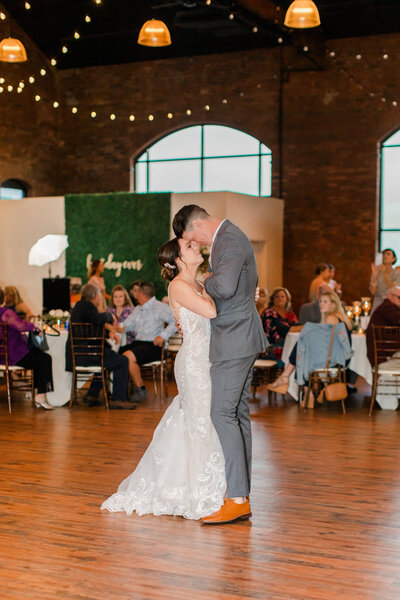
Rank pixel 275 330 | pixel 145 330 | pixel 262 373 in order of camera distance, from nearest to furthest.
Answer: pixel 145 330 < pixel 275 330 < pixel 262 373

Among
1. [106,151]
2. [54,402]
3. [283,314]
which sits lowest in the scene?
[54,402]

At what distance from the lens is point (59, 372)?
786 cm

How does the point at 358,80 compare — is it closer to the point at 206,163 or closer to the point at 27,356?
the point at 206,163

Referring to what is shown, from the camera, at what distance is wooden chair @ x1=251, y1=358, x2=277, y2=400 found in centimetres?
822

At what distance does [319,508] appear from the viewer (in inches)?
169

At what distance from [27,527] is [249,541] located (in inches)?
42.9

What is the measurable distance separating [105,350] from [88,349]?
0.67 feet

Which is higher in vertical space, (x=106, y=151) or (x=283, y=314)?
(x=106, y=151)

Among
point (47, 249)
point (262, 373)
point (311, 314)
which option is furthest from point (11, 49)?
point (262, 373)

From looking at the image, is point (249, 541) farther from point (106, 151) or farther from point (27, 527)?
point (106, 151)

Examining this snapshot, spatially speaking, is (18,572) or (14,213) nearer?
(18,572)

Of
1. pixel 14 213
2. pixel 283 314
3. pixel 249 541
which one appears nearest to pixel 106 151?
pixel 14 213

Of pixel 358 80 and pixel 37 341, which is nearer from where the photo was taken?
pixel 37 341

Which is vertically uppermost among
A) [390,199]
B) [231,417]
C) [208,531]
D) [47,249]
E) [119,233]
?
[390,199]
